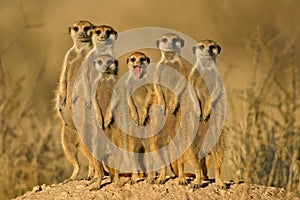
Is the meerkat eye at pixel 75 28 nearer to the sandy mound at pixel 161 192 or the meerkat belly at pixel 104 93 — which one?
the meerkat belly at pixel 104 93

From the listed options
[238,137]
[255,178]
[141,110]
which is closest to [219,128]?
[141,110]

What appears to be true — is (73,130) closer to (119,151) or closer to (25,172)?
(119,151)

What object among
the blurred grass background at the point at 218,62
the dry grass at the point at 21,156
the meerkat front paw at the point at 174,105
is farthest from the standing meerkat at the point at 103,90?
the dry grass at the point at 21,156

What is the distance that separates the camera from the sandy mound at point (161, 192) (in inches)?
291

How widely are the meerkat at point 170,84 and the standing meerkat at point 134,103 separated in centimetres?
11

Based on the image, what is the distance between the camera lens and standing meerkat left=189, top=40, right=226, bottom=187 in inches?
300

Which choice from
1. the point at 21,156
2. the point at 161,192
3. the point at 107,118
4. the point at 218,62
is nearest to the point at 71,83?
the point at 107,118

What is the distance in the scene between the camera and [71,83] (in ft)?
27.3

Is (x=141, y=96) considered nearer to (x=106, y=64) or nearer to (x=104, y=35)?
(x=106, y=64)

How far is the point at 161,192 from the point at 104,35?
4.45 ft

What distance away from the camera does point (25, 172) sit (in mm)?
9477

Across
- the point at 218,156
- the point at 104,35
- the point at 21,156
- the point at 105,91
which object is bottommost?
the point at 218,156

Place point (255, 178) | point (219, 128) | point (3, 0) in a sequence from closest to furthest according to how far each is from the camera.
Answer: point (219, 128) → point (255, 178) → point (3, 0)

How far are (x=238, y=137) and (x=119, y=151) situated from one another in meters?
2.18
